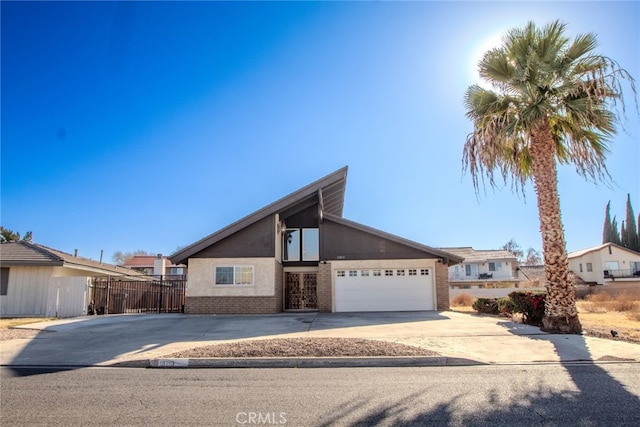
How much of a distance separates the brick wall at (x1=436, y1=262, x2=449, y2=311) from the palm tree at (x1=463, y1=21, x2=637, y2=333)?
868 cm

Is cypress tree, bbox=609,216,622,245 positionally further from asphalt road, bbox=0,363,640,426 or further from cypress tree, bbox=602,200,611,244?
asphalt road, bbox=0,363,640,426

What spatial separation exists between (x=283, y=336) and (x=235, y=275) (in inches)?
326

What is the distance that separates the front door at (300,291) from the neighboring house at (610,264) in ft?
137

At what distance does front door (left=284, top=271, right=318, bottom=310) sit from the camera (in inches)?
898

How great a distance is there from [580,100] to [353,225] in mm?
11894

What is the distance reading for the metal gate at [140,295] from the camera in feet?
67.5

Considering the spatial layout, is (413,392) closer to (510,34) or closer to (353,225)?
(510,34)

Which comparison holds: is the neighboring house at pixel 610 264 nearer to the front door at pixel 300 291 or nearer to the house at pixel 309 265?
the house at pixel 309 265

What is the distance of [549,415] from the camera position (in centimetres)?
535

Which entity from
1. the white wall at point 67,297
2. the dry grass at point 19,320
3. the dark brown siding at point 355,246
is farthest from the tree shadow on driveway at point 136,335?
the dark brown siding at point 355,246

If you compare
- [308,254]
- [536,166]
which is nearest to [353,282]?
[308,254]

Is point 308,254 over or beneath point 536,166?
beneath

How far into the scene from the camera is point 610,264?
1970 inches

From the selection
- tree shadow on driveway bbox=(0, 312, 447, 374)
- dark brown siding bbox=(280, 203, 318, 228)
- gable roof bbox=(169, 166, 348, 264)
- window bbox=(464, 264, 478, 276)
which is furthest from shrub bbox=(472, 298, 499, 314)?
window bbox=(464, 264, 478, 276)
